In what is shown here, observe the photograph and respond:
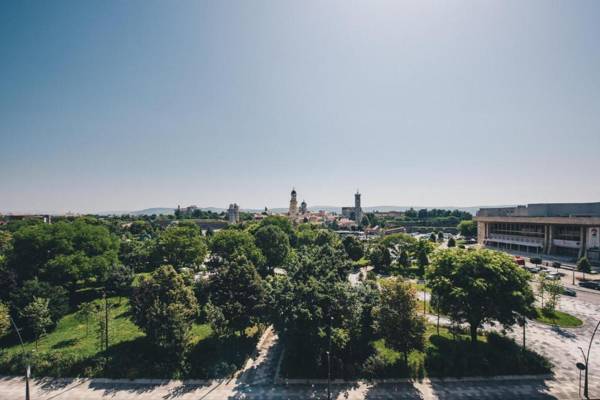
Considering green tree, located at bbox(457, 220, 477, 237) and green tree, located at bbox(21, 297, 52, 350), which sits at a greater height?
green tree, located at bbox(457, 220, 477, 237)

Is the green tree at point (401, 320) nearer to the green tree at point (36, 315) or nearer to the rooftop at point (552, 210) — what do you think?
the green tree at point (36, 315)

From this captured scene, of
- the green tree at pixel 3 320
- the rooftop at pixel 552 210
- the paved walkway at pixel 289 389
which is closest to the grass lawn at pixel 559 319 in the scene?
the paved walkway at pixel 289 389

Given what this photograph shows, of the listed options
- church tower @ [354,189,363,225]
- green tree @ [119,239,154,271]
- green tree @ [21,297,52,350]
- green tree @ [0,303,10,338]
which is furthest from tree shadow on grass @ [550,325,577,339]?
church tower @ [354,189,363,225]

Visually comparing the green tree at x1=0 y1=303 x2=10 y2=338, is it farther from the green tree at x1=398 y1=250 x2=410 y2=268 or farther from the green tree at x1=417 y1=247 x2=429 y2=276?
the green tree at x1=417 y1=247 x2=429 y2=276

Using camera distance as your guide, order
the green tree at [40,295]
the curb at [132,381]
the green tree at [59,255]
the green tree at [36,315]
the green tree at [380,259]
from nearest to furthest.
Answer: the curb at [132,381] → the green tree at [36,315] → the green tree at [40,295] → the green tree at [59,255] → the green tree at [380,259]

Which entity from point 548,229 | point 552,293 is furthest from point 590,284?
point 548,229

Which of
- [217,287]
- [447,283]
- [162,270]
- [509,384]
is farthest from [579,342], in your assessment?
[162,270]
